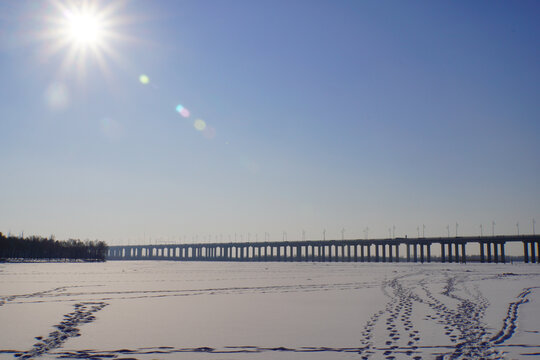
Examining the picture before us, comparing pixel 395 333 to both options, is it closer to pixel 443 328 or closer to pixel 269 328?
pixel 443 328

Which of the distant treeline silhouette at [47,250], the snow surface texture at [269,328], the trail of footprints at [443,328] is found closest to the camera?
the trail of footprints at [443,328]

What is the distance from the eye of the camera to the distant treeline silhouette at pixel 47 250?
14225 centimetres

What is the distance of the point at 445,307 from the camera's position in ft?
60.4

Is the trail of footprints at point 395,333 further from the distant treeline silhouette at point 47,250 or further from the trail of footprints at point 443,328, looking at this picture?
the distant treeline silhouette at point 47,250

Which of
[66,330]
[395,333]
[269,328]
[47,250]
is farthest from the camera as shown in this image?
[47,250]

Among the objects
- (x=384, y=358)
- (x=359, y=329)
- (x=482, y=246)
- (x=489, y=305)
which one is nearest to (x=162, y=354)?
(x=384, y=358)

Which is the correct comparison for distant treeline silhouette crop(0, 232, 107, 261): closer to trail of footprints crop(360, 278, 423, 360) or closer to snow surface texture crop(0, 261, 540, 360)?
snow surface texture crop(0, 261, 540, 360)

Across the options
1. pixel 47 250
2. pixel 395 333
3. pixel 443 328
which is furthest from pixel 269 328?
pixel 47 250

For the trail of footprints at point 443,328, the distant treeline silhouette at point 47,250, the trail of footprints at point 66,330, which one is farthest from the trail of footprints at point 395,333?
the distant treeline silhouette at point 47,250

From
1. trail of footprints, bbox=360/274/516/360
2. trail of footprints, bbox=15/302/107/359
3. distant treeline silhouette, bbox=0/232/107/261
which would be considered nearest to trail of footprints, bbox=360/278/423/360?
trail of footprints, bbox=360/274/516/360

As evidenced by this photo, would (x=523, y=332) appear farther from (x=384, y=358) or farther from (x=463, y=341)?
(x=384, y=358)

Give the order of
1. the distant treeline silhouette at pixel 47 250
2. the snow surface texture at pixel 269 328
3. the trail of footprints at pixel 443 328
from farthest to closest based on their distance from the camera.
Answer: the distant treeline silhouette at pixel 47 250
the snow surface texture at pixel 269 328
the trail of footprints at pixel 443 328

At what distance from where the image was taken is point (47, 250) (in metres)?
150

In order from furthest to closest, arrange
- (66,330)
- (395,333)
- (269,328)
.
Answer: (269,328) < (66,330) < (395,333)
